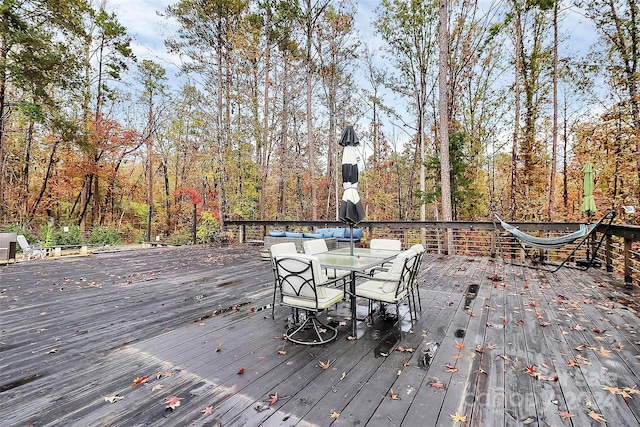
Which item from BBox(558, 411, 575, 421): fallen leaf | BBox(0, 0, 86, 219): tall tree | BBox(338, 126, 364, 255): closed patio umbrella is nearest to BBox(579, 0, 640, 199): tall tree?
BBox(338, 126, 364, 255): closed patio umbrella

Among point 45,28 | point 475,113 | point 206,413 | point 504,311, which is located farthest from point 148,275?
point 475,113

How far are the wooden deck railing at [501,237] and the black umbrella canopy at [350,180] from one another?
368 cm

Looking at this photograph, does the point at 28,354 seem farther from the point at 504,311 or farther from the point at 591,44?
the point at 591,44

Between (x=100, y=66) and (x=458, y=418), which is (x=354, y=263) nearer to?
(x=458, y=418)

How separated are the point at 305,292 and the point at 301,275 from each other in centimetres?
19

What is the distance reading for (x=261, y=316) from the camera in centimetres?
315

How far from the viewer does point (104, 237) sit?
33.7ft

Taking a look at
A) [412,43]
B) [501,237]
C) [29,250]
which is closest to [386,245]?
[501,237]

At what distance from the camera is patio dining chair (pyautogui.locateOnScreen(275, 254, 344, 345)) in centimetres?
244

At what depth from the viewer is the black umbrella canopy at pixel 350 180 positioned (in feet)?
12.1

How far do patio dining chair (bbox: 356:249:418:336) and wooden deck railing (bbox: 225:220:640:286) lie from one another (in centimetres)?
362

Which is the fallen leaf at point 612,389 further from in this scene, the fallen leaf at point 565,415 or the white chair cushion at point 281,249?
the white chair cushion at point 281,249

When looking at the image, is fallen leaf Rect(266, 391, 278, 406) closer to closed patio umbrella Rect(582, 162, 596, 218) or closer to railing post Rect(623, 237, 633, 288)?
railing post Rect(623, 237, 633, 288)

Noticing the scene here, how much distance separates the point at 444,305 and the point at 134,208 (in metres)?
18.6
